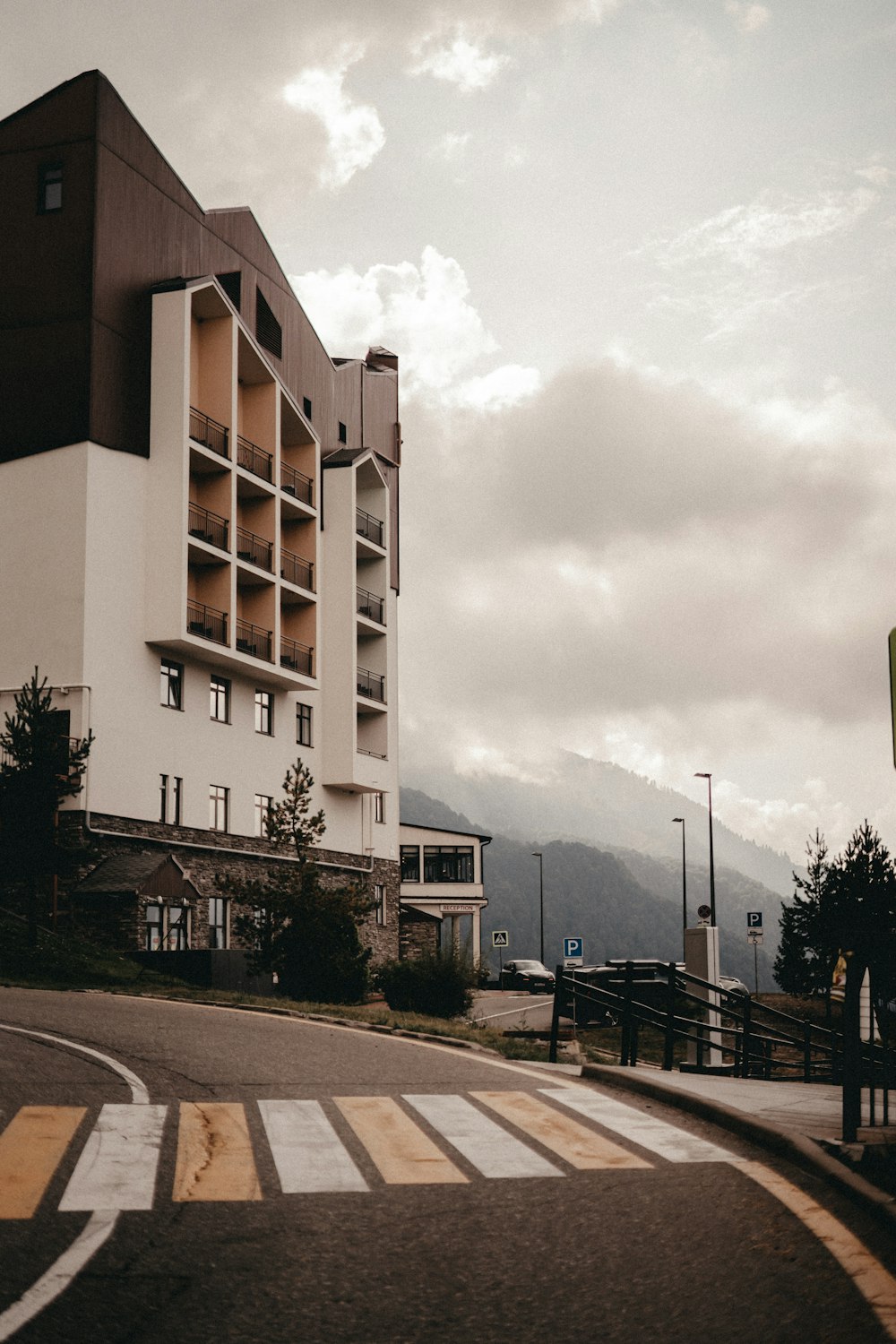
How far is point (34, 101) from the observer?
133 ft

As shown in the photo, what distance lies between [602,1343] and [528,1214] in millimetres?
2042

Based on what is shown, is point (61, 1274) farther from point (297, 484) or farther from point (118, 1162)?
point (297, 484)

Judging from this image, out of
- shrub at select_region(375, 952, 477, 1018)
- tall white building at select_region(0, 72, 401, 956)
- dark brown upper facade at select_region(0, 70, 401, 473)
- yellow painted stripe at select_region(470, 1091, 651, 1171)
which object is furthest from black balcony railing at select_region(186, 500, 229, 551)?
yellow painted stripe at select_region(470, 1091, 651, 1171)

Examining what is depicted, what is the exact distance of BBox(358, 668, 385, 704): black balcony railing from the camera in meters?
54.1

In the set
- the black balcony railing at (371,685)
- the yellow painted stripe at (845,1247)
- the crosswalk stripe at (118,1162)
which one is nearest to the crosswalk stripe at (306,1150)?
the crosswalk stripe at (118,1162)

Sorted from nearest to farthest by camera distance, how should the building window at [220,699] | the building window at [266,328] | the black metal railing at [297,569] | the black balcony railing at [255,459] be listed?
the building window at [220,699] < the black balcony railing at [255,459] < the black metal railing at [297,569] < the building window at [266,328]

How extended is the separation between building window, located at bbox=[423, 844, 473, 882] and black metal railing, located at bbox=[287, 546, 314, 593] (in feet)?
113

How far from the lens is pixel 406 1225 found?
271 inches

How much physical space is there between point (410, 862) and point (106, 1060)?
2677 inches

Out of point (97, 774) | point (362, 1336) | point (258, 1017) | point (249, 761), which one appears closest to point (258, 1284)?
point (362, 1336)

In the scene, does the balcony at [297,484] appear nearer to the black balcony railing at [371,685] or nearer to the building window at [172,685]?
the black balcony railing at [371,685]

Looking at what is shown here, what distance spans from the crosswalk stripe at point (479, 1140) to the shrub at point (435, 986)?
1781 centimetres

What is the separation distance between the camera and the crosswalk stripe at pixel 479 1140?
328 inches

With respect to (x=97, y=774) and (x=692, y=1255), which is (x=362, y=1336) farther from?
(x=97, y=774)
